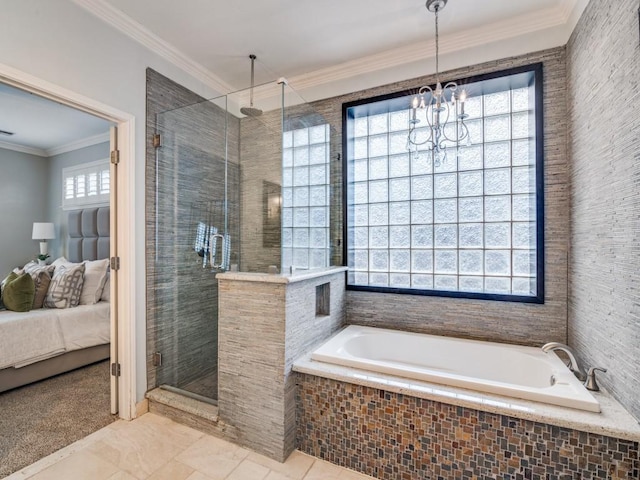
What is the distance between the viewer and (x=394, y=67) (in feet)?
7.98

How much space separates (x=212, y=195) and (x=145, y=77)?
0.96m

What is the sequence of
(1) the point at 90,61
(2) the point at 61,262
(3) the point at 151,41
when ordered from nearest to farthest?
(1) the point at 90,61
(3) the point at 151,41
(2) the point at 61,262

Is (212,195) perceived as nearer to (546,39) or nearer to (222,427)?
(222,427)

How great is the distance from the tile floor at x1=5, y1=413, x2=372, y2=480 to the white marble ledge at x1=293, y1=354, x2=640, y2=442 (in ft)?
1.63

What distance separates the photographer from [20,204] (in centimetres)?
429

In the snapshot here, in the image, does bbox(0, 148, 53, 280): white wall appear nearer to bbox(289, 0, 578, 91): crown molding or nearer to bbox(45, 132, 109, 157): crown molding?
bbox(45, 132, 109, 157): crown molding

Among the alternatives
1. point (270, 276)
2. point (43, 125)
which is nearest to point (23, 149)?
point (43, 125)

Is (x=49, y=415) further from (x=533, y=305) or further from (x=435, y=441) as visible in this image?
(x=533, y=305)

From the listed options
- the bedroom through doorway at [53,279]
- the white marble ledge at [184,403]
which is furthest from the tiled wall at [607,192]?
the bedroom through doorway at [53,279]

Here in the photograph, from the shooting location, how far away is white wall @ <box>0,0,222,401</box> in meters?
1.55

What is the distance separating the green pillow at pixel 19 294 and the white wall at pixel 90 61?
5.36 feet

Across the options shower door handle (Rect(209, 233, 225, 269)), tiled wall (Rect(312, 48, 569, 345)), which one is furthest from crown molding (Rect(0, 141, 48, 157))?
tiled wall (Rect(312, 48, 569, 345))

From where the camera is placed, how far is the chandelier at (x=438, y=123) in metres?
1.89

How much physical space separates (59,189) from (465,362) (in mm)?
5582
